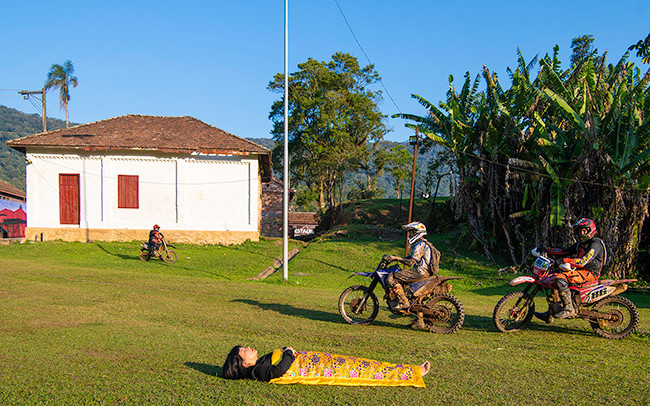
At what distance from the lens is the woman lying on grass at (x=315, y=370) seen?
5.16 m

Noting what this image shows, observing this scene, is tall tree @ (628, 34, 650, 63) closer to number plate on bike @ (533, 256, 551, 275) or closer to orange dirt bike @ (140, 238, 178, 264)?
number plate on bike @ (533, 256, 551, 275)

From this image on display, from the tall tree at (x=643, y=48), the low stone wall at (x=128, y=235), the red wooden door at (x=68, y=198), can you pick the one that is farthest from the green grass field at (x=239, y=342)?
the red wooden door at (x=68, y=198)

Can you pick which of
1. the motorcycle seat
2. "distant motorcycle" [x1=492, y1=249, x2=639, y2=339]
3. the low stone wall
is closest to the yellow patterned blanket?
"distant motorcycle" [x1=492, y1=249, x2=639, y2=339]

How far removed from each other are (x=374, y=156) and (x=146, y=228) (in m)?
26.6

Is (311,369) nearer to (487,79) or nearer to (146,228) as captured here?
(487,79)

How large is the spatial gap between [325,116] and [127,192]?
2206cm

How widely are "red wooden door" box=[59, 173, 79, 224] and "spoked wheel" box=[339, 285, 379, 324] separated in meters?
21.0

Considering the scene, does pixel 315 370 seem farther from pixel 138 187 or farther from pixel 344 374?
pixel 138 187

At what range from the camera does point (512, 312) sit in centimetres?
838

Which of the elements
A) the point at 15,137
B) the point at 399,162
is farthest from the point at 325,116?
the point at 15,137

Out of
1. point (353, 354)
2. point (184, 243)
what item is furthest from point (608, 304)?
point (184, 243)

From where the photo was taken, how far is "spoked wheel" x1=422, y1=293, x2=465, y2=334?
836cm

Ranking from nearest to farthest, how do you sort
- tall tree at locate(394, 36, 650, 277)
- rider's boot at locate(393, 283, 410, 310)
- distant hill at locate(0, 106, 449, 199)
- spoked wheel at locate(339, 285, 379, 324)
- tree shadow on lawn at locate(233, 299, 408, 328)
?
1. rider's boot at locate(393, 283, 410, 310)
2. spoked wheel at locate(339, 285, 379, 324)
3. tree shadow on lawn at locate(233, 299, 408, 328)
4. tall tree at locate(394, 36, 650, 277)
5. distant hill at locate(0, 106, 449, 199)

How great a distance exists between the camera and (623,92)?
17891 millimetres
